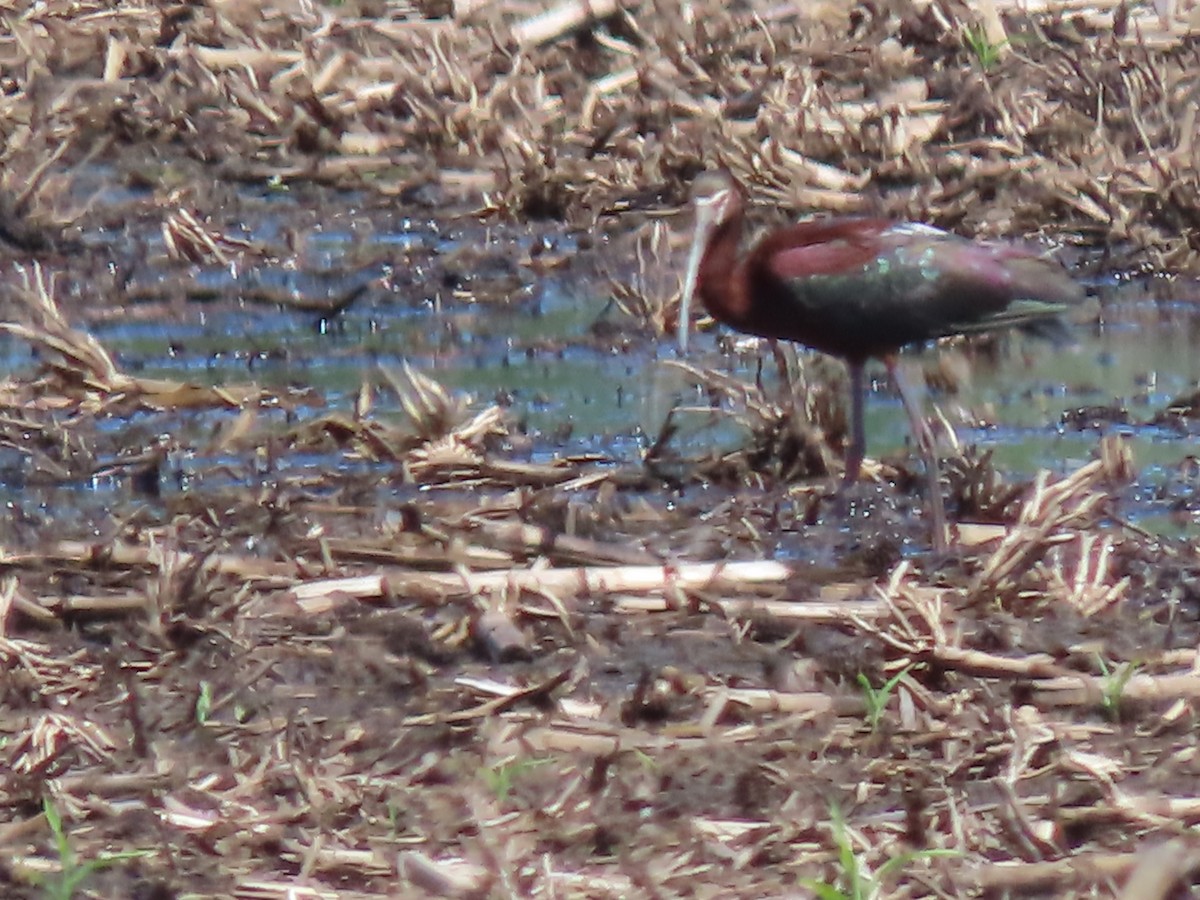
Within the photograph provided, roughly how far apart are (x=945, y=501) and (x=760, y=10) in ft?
18.6

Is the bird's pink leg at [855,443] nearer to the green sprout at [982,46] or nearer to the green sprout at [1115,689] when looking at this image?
the green sprout at [1115,689]

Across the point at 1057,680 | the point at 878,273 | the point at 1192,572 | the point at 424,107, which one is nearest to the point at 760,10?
the point at 424,107

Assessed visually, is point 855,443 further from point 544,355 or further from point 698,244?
point 544,355

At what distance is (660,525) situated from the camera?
22.5 feet

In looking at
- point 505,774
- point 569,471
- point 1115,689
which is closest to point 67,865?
point 505,774

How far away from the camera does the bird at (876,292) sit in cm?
729

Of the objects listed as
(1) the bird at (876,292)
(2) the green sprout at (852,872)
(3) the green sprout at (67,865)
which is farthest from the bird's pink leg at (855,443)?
(3) the green sprout at (67,865)

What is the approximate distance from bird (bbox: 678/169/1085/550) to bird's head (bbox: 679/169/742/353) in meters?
0.27

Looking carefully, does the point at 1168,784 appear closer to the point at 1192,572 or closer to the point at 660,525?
the point at 1192,572

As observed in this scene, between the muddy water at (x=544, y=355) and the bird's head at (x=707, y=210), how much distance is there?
470 millimetres

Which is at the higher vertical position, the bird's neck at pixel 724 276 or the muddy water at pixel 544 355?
the bird's neck at pixel 724 276

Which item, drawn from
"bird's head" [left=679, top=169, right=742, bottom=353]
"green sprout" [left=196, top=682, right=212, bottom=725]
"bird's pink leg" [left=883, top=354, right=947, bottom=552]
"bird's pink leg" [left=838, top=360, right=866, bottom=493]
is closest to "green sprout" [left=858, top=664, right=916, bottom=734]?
"bird's pink leg" [left=883, top=354, right=947, bottom=552]

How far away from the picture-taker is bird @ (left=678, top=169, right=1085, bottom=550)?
23.9 feet

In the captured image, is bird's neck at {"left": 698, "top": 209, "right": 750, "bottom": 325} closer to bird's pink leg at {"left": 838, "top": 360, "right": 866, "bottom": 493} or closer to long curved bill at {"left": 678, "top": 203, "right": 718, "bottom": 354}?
long curved bill at {"left": 678, "top": 203, "right": 718, "bottom": 354}
